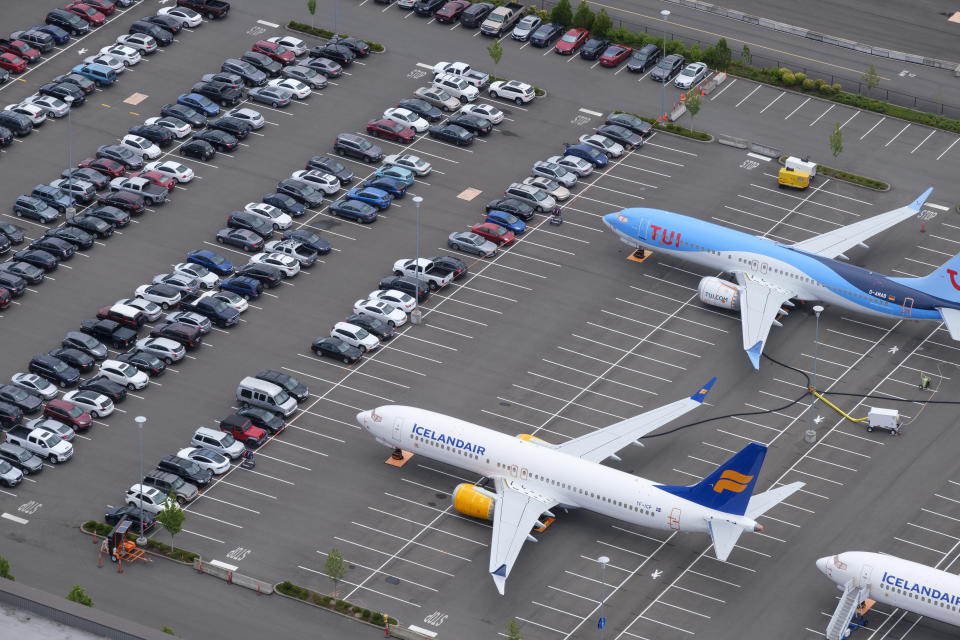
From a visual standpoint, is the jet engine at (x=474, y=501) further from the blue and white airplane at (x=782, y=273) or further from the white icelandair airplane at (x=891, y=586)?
the blue and white airplane at (x=782, y=273)

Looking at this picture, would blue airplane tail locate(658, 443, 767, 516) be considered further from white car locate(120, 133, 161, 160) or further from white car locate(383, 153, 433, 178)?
white car locate(120, 133, 161, 160)

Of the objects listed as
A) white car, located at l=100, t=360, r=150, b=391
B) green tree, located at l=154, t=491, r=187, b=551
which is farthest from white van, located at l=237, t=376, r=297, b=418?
green tree, located at l=154, t=491, r=187, b=551

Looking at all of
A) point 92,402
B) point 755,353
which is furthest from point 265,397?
point 755,353

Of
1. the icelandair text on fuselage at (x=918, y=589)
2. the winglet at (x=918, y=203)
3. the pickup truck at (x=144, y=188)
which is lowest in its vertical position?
the pickup truck at (x=144, y=188)

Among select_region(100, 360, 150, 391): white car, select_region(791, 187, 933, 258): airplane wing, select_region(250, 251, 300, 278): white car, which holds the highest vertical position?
select_region(791, 187, 933, 258): airplane wing

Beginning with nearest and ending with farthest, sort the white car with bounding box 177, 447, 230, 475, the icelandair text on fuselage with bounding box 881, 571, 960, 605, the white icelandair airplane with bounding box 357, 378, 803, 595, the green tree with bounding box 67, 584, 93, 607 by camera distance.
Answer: the green tree with bounding box 67, 584, 93, 607
the icelandair text on fuselage with bounding box 881, 571, 960, 605
the white icelandair airplane with bounding box 357, 378, 803, 595
the white car with bounding box 177, 447, 230, 475

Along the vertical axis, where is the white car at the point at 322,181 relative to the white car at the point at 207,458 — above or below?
above

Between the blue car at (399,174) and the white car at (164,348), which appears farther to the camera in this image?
the blue car at (399,174)

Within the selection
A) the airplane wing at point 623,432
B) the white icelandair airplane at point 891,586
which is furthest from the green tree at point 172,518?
the white icelandair airplane at point 891,586
